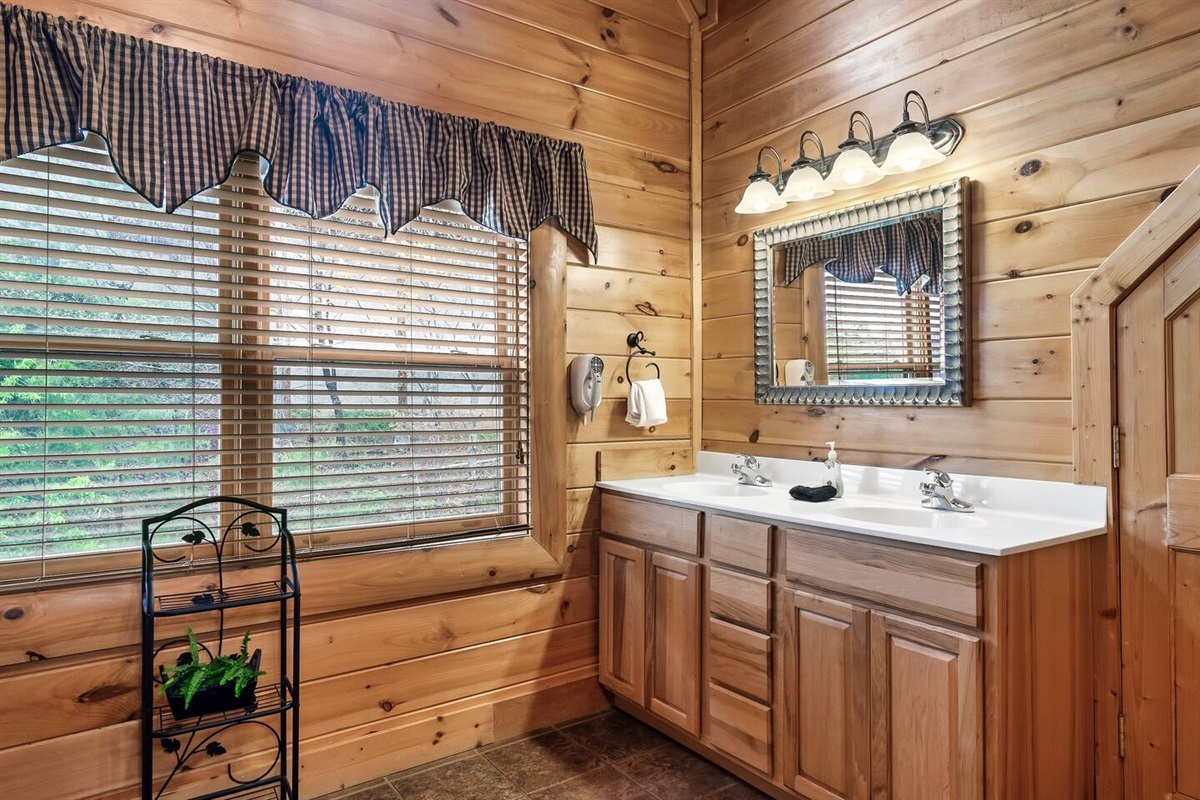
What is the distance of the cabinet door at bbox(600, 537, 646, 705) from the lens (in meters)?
2.58

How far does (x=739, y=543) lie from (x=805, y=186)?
1277 millimetres

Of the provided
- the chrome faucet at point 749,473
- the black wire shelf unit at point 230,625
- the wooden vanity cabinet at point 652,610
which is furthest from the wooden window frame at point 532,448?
the chrome faucet at point 749,473

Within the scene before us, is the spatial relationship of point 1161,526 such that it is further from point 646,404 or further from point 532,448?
point 532,448

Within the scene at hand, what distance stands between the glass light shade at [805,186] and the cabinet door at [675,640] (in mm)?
1356

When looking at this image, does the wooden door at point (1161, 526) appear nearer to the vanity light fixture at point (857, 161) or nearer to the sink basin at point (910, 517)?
the sink basin at point (910, 517)

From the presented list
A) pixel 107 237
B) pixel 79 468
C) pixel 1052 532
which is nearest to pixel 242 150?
pixel 107 237

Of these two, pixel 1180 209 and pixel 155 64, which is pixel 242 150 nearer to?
pixel 155 64

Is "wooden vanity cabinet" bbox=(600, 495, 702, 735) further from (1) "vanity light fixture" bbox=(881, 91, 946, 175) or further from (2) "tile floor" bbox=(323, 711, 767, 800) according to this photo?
(1) "vanity light fixture" bbox=(881, 91, 946, 175)

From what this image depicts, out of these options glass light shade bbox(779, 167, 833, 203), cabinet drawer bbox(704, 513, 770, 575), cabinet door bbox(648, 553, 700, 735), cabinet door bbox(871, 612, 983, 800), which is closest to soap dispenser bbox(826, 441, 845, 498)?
cabinet drawer bbox(704, 513, 770, 575)

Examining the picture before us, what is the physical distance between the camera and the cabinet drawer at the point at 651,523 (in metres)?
2.37

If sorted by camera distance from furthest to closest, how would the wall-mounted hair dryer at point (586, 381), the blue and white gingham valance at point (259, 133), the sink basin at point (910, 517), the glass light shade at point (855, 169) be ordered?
the wall-mounted hair dryer at point (586, 381)
the glass light shade at point (855, 169)
the sink basin at point (910, 517)
the blue and white gingham valance at point (259, 133)

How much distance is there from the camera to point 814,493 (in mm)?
2350

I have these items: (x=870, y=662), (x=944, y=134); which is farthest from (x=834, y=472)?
(x=944, y=134)

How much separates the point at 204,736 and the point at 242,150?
1710 mm
